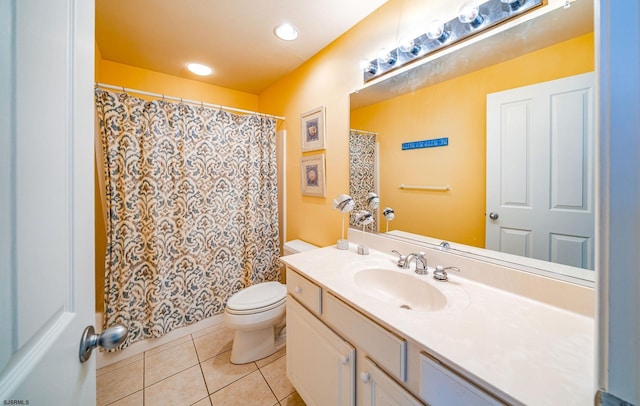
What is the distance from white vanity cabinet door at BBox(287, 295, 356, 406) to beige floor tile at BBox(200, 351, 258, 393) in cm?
47

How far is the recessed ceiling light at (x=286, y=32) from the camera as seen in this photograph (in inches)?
62.0

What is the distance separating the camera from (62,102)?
433 millimetres

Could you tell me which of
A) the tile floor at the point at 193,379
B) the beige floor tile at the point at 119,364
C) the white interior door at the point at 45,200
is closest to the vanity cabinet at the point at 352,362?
the tile floor at the point at 193,379

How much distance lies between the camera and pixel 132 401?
1.31 metres

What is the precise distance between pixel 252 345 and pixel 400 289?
1.18 m

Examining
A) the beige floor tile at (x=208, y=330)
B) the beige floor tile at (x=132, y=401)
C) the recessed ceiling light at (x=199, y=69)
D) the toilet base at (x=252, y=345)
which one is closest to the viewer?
the beige floor tile at (x=132, y=401)

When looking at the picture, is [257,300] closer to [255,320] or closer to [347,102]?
[255,320]

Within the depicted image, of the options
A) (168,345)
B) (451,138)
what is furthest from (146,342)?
(451,138)

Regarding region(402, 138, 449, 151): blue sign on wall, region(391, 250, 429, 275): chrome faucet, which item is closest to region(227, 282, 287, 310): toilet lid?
region(391, 250, 429, 275): chrome faucet

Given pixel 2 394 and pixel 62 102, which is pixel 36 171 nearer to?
pixel 62 102

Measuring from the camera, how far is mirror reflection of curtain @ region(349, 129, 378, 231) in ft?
4.84

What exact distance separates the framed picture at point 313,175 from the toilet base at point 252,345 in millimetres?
1127

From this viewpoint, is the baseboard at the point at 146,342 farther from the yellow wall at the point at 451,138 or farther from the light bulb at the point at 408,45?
the light bulb at the point at 408,45

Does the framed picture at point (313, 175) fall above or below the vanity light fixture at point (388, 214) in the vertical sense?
above
